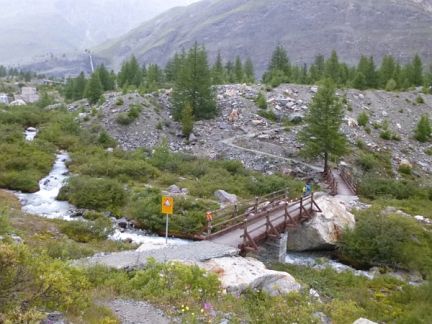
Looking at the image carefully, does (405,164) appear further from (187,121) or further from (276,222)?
(276,222)

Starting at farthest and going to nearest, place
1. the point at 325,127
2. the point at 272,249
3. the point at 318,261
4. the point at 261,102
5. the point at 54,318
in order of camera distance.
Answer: the point at 261,102, the point at 325,127, the point at 318,261, the point at 272,249, the point at 54,318

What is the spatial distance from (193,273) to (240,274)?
2.26 meters

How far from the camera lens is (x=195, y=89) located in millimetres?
56344

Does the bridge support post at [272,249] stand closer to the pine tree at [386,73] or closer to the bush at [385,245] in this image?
the bush at [385,245]

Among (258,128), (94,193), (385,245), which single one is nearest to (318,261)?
(385,245)

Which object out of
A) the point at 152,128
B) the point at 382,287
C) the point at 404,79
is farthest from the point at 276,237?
the point at 404,79

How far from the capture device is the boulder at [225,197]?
110 ft

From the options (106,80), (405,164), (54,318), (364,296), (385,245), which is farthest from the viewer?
(106,80)

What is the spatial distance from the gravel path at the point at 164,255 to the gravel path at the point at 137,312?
8.29ft

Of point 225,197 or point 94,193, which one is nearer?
point 94,193

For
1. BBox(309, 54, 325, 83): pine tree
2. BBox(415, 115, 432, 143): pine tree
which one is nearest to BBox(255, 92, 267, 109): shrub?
BBox(415, 115, 432, 143): pine tree

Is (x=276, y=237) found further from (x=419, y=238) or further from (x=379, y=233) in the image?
(x=419, y=238)

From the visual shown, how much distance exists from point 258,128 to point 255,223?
102 ft

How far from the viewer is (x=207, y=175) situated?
40125 mm
